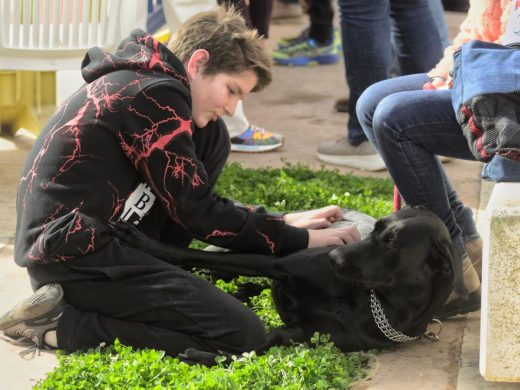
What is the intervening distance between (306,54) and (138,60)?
5.02m

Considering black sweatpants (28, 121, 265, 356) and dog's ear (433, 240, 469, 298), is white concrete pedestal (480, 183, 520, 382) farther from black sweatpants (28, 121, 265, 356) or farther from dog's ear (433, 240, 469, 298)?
black sweatpants (28, 121, 265, 356)

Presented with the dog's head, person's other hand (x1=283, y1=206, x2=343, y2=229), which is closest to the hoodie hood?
person's other hand (x1=283, y1=206, x2=343, y2=229)

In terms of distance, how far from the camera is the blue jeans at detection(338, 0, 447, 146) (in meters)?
5.37

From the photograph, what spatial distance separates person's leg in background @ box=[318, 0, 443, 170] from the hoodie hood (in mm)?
1981

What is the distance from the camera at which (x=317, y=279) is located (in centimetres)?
360

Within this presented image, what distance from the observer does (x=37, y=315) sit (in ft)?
11.5

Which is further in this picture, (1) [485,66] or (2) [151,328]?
(2) [151,328]

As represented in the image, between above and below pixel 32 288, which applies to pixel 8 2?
above

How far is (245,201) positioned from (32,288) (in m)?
1.48

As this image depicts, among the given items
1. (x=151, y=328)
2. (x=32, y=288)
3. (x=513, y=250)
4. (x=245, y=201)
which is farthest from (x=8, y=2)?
(x=513, y=250)

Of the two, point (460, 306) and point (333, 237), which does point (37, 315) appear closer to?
point (333, 237)

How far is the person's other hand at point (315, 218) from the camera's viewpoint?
3846 mm

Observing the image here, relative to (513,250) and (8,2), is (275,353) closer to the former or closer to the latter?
(513,250)

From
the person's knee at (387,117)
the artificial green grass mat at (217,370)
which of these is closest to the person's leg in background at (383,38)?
the person's knee at (387,117)
